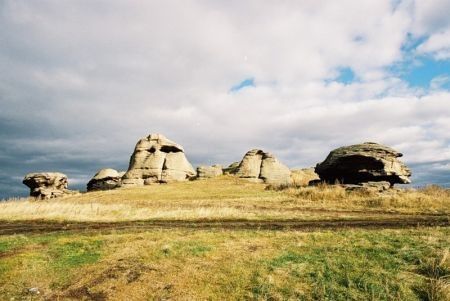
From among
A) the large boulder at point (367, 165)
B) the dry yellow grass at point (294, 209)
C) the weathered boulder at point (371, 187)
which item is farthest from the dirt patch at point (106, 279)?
the large boulder at point (367, 165)

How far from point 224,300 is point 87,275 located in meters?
4.98

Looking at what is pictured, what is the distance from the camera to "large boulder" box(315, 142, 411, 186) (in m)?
41.5

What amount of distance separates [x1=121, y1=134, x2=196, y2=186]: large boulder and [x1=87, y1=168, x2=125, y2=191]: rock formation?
10.7 feet

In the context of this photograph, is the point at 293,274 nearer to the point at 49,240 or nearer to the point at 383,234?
the point at 383,234

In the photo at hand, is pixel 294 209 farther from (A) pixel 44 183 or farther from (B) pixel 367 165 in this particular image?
(A) pixel 44 183

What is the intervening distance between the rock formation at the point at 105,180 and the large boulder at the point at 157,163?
10.7ft

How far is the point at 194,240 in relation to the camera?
16.0m

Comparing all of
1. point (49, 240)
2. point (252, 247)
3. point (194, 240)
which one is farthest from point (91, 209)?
point (252, 247)

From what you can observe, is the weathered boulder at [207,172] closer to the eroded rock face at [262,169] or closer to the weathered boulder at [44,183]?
the eroded rock face at [262,169]

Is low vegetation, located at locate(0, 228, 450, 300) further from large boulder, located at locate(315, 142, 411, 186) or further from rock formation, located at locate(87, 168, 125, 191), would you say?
rock formation, located at locate(87, 168, 125, 191)

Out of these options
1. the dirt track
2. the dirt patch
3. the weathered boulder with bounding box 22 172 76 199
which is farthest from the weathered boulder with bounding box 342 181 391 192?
the weathered boulder with bounding box 22 172 76 199

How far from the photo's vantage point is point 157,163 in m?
69.3

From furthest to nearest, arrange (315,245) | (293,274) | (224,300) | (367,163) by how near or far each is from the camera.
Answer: (367,163), (315,245), (293,274), (224,300)

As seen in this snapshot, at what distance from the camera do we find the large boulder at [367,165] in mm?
41500
